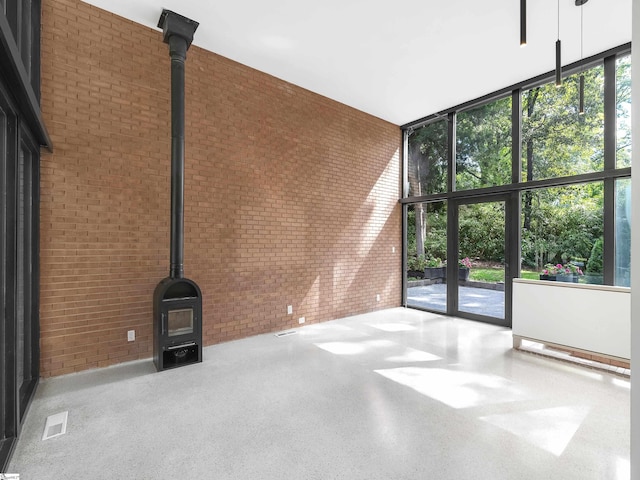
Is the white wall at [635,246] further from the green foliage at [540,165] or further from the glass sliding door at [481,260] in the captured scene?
the glass sliding door at [481,260]

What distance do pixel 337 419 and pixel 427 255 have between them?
447cm

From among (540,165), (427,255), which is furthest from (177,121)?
(540,165)

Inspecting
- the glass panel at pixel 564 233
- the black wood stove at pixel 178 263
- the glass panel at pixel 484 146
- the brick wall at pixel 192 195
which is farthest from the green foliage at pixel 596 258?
the black wood stove at pixel 178 263

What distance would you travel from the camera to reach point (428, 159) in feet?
20.5

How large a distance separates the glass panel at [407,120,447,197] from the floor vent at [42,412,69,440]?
19.6 ft

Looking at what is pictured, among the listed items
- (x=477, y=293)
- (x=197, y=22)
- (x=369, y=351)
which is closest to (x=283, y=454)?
(x=369, y=351)

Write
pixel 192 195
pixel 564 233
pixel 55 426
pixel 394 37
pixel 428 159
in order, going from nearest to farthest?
pixel 55 426
pixel 394 37
pixel 192 195
pixel 564 233
pixel 428 159

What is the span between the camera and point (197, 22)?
3.53 meters

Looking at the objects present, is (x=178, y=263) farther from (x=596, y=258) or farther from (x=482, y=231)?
(x=596, y=258)

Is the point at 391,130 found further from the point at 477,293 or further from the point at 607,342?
the point at 607,342

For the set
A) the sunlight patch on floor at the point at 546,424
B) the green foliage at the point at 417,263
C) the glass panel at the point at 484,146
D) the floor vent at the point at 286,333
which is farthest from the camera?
the green foliage at the point at 417,263

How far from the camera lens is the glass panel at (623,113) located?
3949mm

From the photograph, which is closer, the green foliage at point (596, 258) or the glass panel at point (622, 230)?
the glass panel at point (622, 230)

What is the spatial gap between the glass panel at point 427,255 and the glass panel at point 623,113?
97.0 inches
